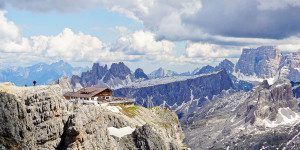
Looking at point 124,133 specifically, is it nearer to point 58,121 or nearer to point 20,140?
point 58,121

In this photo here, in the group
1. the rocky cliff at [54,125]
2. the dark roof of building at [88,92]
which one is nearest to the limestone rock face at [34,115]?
the rocky cliff at [54,125]

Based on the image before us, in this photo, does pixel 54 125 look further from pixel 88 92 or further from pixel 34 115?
pixel 88 92

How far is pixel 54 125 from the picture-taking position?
218 ft

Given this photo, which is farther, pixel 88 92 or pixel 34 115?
pixel 88 92

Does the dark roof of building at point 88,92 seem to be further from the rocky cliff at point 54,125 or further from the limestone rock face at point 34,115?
the limestone rock face at point 34,115

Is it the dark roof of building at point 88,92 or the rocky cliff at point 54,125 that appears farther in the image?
the dark roof of building at point 88,92

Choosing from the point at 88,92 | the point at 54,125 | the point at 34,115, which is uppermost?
the point at 34,115

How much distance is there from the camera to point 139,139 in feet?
306

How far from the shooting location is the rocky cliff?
5075 centimetres

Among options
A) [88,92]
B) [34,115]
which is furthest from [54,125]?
[88,92]

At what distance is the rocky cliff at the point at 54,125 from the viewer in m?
50.8

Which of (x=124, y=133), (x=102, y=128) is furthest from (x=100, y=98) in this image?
(x=102, y=128)

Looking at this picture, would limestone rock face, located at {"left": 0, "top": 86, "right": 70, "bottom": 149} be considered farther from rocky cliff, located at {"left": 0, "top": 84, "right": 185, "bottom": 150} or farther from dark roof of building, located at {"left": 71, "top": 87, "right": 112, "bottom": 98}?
dark roof of building, located at {"left": 71, "top": 87, "right": 112, "bottom": 98}

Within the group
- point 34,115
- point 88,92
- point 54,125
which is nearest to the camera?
point 34,115
